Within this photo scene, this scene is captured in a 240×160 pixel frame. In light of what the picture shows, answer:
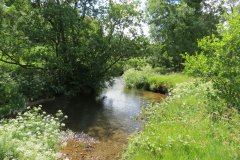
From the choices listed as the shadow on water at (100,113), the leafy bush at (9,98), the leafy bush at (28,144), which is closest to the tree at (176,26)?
the shadow on water at (100,113)

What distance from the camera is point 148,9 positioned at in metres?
38.5

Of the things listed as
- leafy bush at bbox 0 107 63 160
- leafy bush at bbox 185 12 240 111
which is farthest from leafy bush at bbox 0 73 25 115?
leafy bush at bbox 185 12 240 111

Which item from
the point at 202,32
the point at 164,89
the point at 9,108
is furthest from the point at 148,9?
the point at 9,108

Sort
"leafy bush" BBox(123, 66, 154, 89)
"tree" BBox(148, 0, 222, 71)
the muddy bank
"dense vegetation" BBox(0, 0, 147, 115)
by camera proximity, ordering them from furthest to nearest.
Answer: "tree" BBox(148, 0, 222, 71)
"leafy bush" BBox(123, 66, 154, 89)
"dense vegetation" BBox(0, 0, 147, 115)
the muddy bank

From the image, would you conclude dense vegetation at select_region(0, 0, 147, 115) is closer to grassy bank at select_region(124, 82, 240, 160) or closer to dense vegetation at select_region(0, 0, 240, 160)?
dense vegetation at select_region(0, 0, 240, 160)

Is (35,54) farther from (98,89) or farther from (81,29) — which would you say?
(98,89)

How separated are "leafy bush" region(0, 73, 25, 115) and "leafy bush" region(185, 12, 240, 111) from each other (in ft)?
32.3

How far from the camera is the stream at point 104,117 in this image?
12.1 metres

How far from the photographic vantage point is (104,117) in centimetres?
1664

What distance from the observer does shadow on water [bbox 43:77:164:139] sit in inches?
556

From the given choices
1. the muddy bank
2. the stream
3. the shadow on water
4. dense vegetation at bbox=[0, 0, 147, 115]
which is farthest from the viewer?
dense vegetation at bbox=[0, 0, 147, 115]

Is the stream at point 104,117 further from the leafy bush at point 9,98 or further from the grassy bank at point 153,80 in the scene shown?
the grassy bank at point 153,80

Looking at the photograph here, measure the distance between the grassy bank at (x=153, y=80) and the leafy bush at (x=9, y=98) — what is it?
13730 mm

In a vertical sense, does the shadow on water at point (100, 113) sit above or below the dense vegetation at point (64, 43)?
below
